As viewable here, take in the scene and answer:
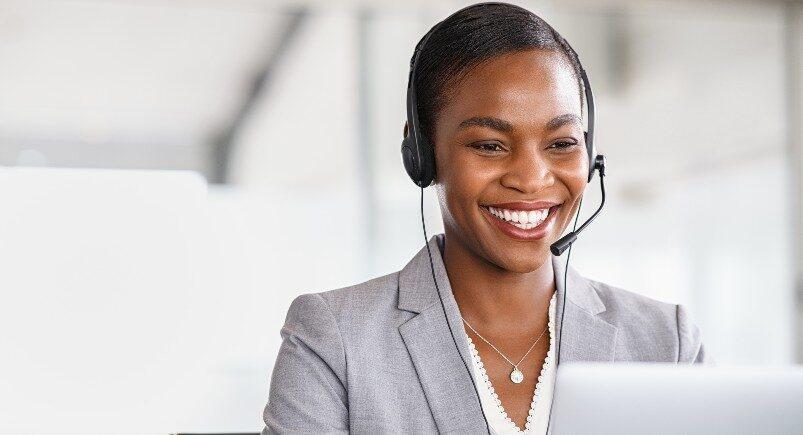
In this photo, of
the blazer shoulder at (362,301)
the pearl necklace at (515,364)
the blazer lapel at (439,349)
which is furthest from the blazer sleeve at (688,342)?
the blazer shoulder at (362,301)

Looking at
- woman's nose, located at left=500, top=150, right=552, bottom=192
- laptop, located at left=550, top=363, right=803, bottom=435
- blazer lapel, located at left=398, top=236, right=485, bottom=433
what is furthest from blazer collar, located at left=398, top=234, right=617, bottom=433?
laptop, located at left=550, top=363, right=803, bottom=435

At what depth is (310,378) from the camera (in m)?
1.35

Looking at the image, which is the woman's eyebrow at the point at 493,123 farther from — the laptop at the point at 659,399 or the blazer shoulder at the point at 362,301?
the laptop at the point at 659,399

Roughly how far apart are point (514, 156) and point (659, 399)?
55 centimetres

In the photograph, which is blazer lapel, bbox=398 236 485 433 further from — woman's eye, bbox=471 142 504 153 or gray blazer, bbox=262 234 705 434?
woman's eye, bbox=471 142 504 153

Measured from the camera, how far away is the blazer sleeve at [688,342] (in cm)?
147

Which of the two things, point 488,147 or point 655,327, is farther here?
point 655,327

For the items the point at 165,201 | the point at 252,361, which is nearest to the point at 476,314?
the point at 165,201

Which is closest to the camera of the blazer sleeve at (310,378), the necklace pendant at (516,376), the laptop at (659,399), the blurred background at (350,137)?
the laptop at (659,399)

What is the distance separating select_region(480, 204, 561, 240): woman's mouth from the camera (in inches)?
53.9

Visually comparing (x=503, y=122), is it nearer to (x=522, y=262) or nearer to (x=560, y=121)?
(x=560, y=121)

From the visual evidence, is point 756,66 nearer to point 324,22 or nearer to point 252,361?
point 324,22

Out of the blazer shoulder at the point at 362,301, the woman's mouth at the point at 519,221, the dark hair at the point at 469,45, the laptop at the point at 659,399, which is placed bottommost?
the laptop at the point at 659,399

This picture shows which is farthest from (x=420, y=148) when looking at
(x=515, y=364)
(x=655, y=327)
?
(x=655, y=327)
